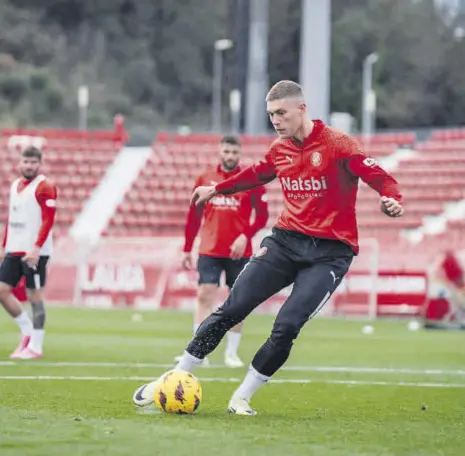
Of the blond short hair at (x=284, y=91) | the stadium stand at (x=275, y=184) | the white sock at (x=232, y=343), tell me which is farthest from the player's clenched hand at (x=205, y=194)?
the stadium stand at (x=275, y=184)

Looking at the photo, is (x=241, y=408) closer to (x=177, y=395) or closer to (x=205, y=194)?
(x=177, y=395)

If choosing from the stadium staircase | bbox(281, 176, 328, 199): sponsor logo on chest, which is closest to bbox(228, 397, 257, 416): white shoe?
bbox(281, 176, 328, 199): sponsor logo on chest

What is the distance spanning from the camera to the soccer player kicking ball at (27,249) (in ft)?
46.1

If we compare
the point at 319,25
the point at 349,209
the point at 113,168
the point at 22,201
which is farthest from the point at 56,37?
the point at 349,209

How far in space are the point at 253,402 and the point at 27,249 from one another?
4859 millimetres

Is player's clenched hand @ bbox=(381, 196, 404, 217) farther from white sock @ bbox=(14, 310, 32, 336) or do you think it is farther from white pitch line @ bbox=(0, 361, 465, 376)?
white sock @ bbox=(14, 310, 32, 336)

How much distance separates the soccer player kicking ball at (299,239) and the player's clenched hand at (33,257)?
489 centimetres

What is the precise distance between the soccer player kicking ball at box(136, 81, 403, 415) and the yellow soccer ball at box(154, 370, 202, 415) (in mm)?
247

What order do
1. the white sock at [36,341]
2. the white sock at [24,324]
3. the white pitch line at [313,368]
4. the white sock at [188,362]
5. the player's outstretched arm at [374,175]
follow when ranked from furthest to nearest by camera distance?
the white sock at [24,324] < the white sock at [36,341] < the white pitch line at [313,368] < the white sock at [188,362] < the player's outstretched arm at [374,175]

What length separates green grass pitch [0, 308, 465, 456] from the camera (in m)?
7.30

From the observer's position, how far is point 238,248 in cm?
1381

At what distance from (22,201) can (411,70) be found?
7959cm

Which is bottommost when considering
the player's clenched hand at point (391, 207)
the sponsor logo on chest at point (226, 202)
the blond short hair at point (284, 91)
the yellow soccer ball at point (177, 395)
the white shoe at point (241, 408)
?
the white shoe at point (241, 408)

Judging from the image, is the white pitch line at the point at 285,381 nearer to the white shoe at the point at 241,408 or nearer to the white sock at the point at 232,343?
the white sock at the point at 232,343
